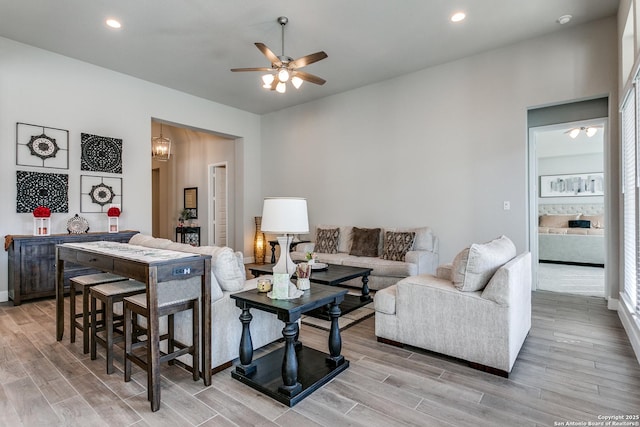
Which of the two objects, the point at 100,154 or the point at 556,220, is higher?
the point at 100,154

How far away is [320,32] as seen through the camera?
4.11 metres

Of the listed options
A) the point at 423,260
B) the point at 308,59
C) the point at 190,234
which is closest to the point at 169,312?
the point at 308,59

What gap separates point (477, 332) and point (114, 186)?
17.5ft

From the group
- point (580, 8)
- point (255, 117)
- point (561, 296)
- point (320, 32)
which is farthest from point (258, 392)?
point (255, 117)

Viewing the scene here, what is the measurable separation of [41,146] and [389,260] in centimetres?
505

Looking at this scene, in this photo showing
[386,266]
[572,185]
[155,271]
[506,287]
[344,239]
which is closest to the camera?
[155,271]

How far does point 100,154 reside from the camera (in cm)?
507

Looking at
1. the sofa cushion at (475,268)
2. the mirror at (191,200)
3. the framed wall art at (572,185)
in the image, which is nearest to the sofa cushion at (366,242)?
the sofa cushion at (475,268)

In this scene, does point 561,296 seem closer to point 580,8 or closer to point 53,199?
point 580,8

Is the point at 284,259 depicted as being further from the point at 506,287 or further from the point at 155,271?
the point at 506,287

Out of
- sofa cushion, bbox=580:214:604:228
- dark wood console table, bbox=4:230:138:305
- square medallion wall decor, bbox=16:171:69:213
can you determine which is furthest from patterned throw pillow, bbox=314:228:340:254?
sofa cushion, bbox=580:214:604:228

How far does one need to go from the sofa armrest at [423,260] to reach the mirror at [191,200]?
5594 mm

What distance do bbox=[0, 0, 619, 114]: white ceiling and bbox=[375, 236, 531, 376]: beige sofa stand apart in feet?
9.02

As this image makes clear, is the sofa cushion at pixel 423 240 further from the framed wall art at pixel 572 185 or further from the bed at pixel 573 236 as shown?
the framed wall art at pixel 572 185
